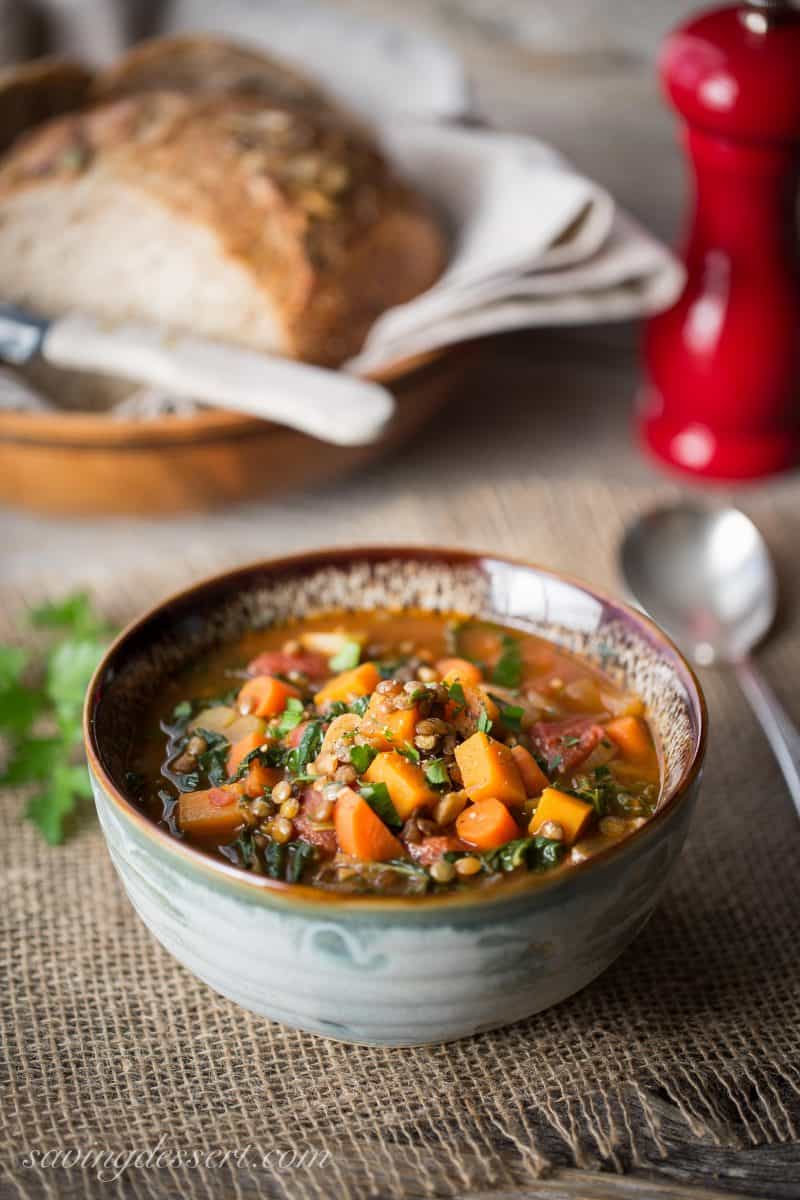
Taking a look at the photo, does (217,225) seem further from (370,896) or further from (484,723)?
(370,896)

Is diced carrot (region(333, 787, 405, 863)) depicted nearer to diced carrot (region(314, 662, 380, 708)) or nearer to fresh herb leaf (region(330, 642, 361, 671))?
diced carrot (region(314, 662, 380, 708))

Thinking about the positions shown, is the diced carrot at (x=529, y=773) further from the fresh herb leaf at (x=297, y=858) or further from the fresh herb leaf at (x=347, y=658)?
the fresh herb leaf at (x=347, y=658)

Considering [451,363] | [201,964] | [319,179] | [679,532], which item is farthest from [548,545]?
[201,964]

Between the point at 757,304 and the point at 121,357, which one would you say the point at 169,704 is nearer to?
the point at 121,357

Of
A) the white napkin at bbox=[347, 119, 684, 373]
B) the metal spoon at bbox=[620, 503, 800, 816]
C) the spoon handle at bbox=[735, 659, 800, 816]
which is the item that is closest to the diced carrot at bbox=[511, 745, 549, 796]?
the spoon handle at bbox=[735, 659, 800, 816]

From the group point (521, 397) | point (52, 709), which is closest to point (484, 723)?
point (52, 709)

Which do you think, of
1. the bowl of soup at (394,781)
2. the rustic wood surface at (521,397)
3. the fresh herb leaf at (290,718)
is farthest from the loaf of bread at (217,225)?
the fresh herb leaf at (290,718)
